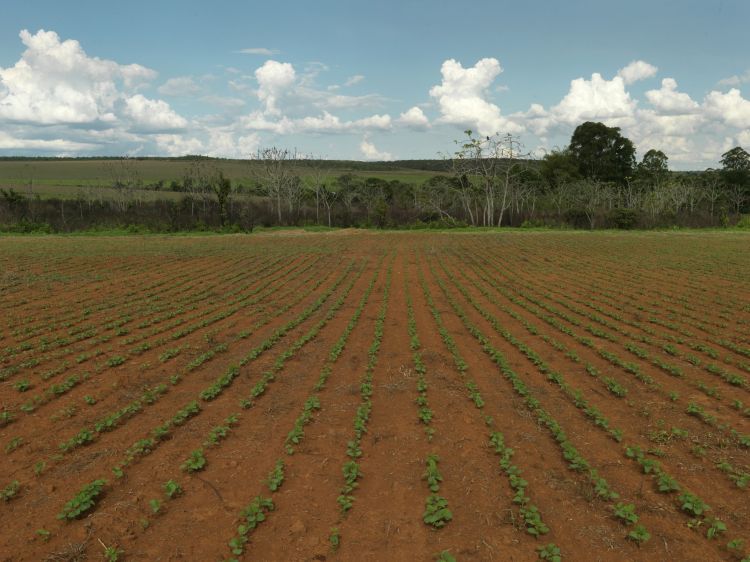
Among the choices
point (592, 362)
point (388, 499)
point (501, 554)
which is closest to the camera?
point (501, 554)

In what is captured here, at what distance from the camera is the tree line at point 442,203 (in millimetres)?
43875

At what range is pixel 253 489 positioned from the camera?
16.3 ft

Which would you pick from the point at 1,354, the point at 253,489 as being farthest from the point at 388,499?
the point at 1,354

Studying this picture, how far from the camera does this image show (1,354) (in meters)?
8.80

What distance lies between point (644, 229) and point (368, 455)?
4249cm

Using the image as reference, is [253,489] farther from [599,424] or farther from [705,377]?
[705,377]

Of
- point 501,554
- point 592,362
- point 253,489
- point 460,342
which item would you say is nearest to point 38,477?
point 253,489

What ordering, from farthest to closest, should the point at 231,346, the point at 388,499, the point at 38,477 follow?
1. the point at 231,346
2. the point at 38,477
3. the point at 388,499

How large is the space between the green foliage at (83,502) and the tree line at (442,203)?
127 ft

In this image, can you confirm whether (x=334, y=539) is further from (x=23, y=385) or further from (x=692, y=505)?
(x=23, y=385)

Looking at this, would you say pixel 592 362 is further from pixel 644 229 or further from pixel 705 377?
pixel 644 229

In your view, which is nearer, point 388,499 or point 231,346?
point 388,499

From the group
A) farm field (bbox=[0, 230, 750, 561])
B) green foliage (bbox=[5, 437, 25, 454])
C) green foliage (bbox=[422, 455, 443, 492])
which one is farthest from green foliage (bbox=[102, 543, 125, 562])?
green foliage (bbox=[422, 455, 443, 492])

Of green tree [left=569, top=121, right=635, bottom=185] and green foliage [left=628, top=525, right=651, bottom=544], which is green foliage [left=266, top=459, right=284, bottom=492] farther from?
green tree [left=569, top=121, right=635, bottom=185]
